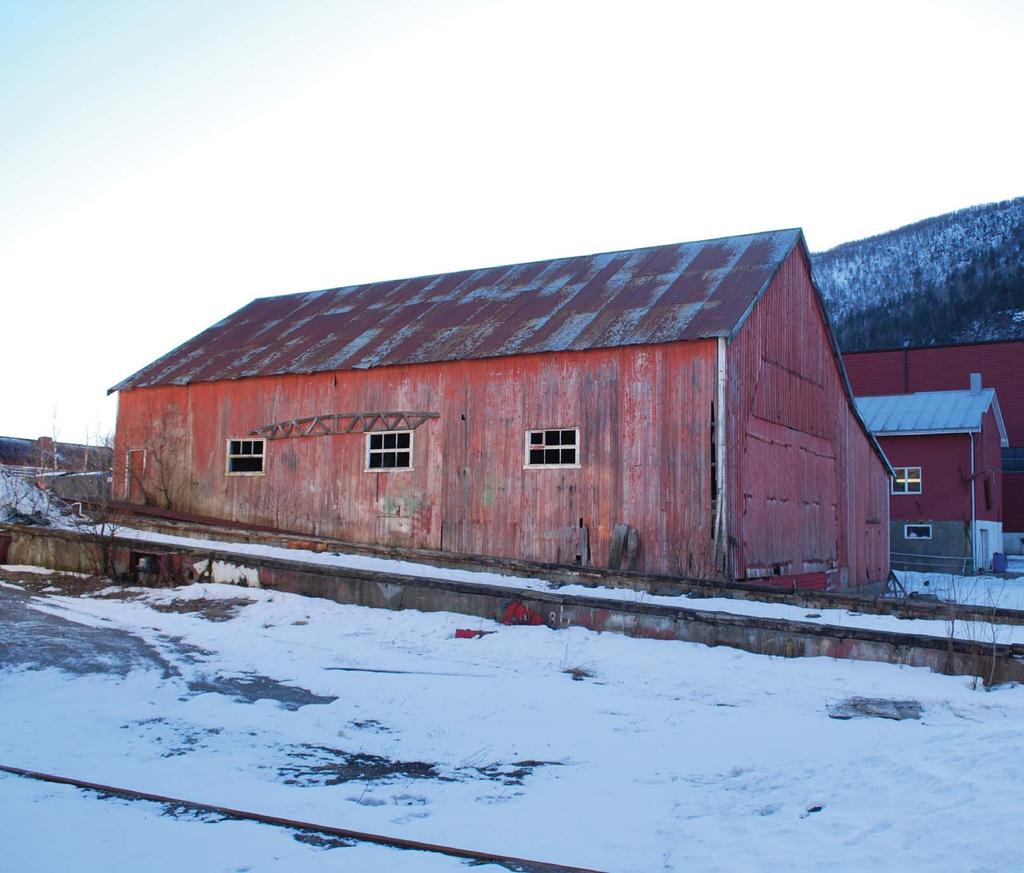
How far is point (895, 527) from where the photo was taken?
34.1 metres

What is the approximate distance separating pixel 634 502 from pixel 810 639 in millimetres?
7004

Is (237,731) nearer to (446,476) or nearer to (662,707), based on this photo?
(662,707)

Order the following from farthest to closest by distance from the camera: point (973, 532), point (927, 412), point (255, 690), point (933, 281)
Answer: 1. point (933, 281)
2. point (927, 412)
3. point (973, 532)
4. point (255, 690)

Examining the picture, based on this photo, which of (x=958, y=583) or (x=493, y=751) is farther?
(x=958, y=583)

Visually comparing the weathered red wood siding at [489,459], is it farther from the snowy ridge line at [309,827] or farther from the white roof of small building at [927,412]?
the white roof of small building at [927,412]

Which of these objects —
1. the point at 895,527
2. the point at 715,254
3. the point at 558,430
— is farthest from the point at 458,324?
the point at 895,527

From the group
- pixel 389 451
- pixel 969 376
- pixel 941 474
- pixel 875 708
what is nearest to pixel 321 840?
pixel 875 708

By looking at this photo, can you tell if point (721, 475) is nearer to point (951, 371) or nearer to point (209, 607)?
point (209, 607)

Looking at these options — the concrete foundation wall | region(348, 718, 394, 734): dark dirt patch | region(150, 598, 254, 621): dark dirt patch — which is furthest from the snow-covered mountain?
region(348, 718, 394, 734): dark dirt patch

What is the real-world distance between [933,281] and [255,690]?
498 feet

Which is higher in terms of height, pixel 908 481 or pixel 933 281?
pixel 933 281

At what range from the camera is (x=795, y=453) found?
63.9 ft

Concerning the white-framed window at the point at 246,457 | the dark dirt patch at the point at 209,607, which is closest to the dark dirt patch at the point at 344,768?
the dark dirt patch at the point at 209,607

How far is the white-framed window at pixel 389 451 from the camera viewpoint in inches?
775
